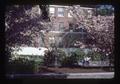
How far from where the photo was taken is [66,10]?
15.6 feet

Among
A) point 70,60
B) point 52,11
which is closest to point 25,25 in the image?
point 52,11

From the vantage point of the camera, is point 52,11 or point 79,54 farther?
point 79,54

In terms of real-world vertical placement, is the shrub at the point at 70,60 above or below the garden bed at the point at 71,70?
above

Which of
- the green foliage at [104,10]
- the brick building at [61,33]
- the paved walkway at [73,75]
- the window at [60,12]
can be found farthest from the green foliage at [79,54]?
the green foliage at [104,10]

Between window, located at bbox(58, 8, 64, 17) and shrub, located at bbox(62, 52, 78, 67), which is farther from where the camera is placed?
shrub, located at bbox(62, 52, 78, 67)

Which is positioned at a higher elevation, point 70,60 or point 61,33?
point 61,33

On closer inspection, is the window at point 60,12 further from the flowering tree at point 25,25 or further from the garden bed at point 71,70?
the garden bed at point 71,70

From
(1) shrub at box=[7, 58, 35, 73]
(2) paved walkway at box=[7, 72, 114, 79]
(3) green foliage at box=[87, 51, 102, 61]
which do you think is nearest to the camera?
(2) paved walkway at box=[7, 72, 114, 79]

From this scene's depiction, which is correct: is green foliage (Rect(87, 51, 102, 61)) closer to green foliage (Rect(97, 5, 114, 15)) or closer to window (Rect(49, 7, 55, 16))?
green foliage (Rect(97, 5, 114, 15))

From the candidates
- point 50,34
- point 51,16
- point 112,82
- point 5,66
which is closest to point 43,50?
point 50,34

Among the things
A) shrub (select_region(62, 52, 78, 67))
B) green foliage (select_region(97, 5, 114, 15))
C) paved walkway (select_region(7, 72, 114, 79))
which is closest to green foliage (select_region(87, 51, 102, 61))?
shrub (select_region(62, 52, 78, 67))

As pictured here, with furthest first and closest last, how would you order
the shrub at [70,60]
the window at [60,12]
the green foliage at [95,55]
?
1. the green foliage at [95,55]
2. the shrub at [70,60]
3. the window at [60,12]

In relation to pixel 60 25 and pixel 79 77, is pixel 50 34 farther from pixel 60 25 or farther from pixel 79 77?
pixel 79 77

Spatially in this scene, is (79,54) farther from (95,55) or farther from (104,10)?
(104,10)
